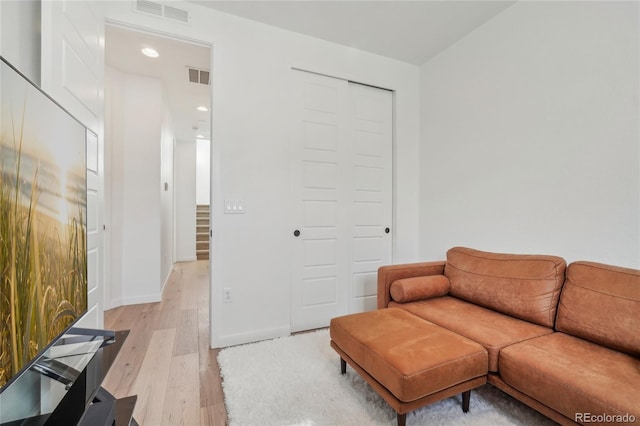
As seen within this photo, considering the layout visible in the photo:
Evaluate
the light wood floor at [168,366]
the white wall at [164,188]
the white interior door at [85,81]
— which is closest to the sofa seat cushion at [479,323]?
the light wood floor at [168,366]

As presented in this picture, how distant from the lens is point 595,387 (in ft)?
3.70

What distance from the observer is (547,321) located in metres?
1.73

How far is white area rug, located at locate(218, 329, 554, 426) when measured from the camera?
1.47 m

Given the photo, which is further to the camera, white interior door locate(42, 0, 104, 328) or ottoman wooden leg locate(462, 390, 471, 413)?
ottoman wooden leg locate(462, 390, 471, 413)

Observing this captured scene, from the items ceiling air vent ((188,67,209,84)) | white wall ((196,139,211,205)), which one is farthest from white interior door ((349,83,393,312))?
white wall ((196,139,211,205))

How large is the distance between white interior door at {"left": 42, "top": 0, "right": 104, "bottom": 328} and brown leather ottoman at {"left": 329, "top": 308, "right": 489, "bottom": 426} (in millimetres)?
1510

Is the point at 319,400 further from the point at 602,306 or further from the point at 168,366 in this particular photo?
the point at 602,306

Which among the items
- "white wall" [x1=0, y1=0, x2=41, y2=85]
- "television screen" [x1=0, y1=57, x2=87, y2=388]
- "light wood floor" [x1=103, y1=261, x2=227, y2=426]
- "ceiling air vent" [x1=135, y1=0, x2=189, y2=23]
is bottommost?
"light wood floor" [x1=103, y1=261, x2=227, y2=426]

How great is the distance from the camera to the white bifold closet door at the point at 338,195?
2.68m

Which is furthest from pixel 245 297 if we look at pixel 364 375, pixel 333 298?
pixel 364 375

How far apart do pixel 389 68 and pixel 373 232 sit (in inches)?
72.2

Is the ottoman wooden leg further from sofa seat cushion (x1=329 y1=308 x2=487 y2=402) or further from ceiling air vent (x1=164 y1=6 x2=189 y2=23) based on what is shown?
ceiling air vent (x1=164 y1=6 x2=189 y2=23)

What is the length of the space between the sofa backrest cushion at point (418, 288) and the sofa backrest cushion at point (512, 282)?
0.34ft

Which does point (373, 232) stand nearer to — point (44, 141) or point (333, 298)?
point (333, 298)
